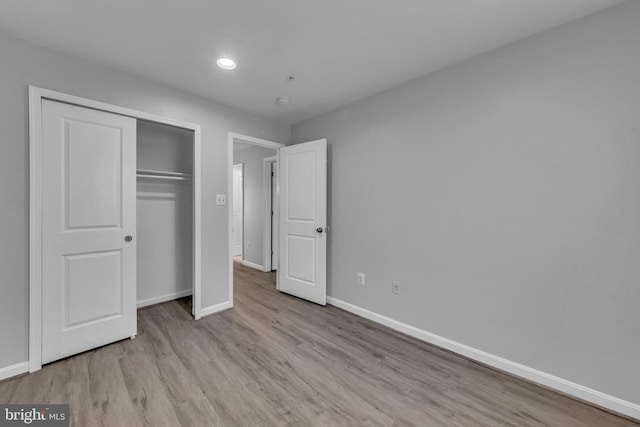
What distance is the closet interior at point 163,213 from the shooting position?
126 inches

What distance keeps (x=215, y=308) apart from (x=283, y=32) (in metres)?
2.79

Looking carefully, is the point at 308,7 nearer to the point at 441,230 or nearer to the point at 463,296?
the point at 441,230

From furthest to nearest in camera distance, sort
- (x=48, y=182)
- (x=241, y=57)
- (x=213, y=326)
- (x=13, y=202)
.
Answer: (x=213, y=326) < (x=241, y=57) < (x=48, y=182) < (x=13, y=202)

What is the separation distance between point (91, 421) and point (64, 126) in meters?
2.08

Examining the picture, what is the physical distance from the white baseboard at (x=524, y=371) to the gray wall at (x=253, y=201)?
2.97m

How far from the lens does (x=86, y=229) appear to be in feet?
7.09

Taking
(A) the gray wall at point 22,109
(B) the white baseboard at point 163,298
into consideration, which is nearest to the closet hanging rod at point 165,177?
(A) the gray wall at point 22,109

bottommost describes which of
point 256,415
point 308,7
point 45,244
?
point 256,415

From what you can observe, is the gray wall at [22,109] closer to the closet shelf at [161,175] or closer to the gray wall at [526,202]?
the closet shelf at [161,175]

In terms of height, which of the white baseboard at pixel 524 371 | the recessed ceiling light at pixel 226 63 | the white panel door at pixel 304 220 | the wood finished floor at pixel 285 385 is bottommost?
the wood finished floor at pixel 285 385

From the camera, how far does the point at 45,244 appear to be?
197 centimetres

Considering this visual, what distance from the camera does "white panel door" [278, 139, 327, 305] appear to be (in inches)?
125

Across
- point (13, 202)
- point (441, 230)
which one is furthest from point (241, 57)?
point (441, 230)

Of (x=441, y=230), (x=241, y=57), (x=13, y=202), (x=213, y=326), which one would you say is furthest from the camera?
(x=213, y=326)
